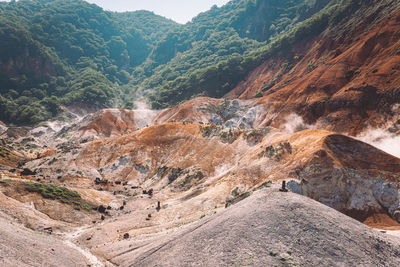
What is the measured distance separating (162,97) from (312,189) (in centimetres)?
12534

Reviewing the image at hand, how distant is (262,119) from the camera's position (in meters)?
76.1

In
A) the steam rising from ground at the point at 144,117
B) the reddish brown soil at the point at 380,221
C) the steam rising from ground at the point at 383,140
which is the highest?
the steam rising from ground at the point at 144,117

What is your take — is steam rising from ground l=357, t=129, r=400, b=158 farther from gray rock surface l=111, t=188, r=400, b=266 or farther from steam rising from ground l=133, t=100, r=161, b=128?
steam rising from ground l=133, t=100, r=161, b=128

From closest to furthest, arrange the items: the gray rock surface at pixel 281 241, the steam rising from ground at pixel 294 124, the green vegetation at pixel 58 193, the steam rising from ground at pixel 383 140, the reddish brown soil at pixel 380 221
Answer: the gray rock surface at pixel 281 241 → the reddish brown soil at pixel 380 221 → the green vegetation at pixel 58 193 → the steam rising from ground at pixel 383 140 → the steam rising from ground at pixel 294 124

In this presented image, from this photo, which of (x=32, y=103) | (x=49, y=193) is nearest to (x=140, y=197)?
(x=49, y=193)

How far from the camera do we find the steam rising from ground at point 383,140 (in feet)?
138

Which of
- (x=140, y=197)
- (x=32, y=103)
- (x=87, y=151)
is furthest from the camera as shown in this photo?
(x=32, y=103)

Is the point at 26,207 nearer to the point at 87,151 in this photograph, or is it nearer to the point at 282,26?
the point at 87,151

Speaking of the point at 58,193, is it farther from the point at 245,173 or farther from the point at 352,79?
the point at 352,79

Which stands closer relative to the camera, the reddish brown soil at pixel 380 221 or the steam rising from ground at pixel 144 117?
the reddish brown soil at pixel 380 221

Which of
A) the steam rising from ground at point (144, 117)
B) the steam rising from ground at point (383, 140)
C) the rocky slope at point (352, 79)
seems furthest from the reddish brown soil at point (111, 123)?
the steam rising from ground at point (383, 140)

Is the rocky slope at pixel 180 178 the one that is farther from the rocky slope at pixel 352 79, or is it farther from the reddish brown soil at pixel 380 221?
the rocky slope at pixel 352 79

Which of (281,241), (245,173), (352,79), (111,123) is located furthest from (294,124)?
(111,123)

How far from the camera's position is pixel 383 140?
4528cm
